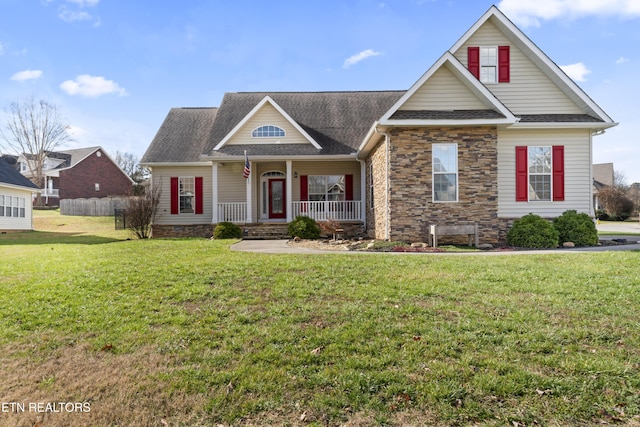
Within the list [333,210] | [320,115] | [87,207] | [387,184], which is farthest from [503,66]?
[87,207]

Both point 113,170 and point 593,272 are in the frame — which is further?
point 113,170

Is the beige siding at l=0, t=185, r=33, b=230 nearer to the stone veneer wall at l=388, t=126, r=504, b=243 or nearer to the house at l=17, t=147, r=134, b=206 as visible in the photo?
the house at l=17, t=147, r=134, b=206

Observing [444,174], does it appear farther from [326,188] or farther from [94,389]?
[94,389]

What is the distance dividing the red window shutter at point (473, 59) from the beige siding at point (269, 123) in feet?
23.8

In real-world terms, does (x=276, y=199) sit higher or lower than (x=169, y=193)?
lower

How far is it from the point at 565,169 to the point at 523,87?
3.26m

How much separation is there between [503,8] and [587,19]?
9.03ft

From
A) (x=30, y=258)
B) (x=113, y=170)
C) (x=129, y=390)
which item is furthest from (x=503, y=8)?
(x=113, y=170)

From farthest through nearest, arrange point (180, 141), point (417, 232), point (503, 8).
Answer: point (180, 141) < point (503, 8) < point (417, 232)

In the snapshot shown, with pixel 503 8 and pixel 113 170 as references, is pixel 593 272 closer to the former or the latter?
pixel 503 8

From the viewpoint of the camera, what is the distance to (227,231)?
49.2 ft

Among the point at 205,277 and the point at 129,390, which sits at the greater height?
the point at 205,277

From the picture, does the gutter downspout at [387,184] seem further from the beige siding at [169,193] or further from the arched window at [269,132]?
the beige siding at [169,193]

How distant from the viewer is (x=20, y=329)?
4.45 m
